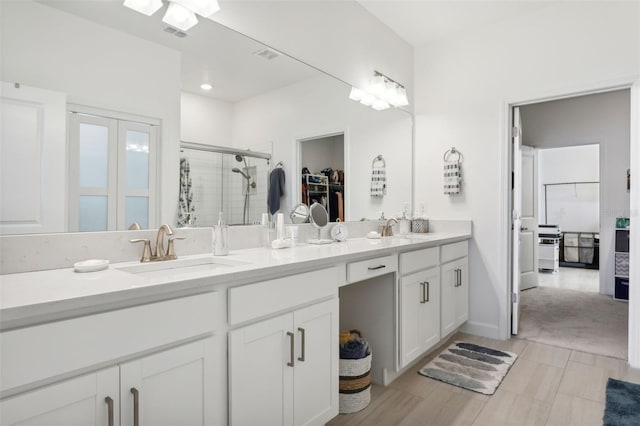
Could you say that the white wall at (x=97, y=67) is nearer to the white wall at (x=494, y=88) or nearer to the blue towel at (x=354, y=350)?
the blue towel at (x=354, y=350)

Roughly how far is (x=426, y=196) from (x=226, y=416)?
8.93 feet

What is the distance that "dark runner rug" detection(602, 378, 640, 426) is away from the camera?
181 centimetres

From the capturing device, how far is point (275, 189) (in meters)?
2.20

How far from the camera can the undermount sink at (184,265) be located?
1.39 m

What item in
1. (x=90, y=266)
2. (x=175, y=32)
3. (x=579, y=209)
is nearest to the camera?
(x=90, y=266)

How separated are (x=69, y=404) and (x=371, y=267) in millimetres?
1390

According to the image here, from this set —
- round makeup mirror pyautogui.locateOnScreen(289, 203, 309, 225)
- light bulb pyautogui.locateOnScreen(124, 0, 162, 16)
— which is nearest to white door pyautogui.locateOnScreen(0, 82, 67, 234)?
light bulb pyautogui.locateOnScreen(124, 0, 162, 16)

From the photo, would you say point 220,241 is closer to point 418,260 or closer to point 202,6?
point 202,6

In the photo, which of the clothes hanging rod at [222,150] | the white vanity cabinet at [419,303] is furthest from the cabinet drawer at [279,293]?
the clothes hanging rod at [222,150]

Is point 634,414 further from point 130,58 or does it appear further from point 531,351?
point 130,58

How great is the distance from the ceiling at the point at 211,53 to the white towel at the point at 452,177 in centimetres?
164

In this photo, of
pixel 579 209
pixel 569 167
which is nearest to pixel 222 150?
pixel 579 209

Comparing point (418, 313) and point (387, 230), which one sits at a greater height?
point (387, 230)

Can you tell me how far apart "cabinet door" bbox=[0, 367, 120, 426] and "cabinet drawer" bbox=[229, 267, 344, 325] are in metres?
0.40
